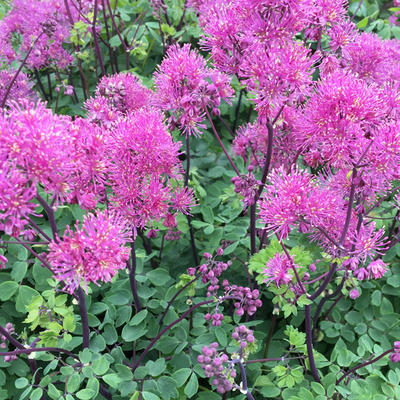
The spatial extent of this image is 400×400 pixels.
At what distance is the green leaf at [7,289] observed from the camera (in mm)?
1812

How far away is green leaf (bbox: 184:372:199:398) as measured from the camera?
5.38 feet

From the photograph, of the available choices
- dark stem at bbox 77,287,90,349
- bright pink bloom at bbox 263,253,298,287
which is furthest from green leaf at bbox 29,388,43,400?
bright pink bloom at bbox 263,253,298,287

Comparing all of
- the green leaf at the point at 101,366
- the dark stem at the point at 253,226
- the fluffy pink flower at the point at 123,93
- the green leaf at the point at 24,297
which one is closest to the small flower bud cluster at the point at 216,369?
the green leaf at the point at 101,366

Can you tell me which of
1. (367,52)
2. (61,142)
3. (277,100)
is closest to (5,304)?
(61,142)

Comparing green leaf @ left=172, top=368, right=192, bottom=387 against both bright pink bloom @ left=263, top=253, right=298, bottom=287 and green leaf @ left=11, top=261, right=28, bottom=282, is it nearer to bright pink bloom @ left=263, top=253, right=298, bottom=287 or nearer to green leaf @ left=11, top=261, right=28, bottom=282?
bright pink bloom @ left=263, top=253, right=298, bottom=287

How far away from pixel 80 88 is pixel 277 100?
6.59 ft

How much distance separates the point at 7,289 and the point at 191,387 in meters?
0.86

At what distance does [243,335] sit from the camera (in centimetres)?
152

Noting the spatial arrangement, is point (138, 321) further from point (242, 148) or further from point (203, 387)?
point (242, 148)

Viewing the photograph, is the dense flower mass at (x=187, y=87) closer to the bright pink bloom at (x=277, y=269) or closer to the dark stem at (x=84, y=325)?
the bright pink bloom at (x=277, y=269)

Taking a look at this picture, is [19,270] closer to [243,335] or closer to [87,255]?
[87,255]

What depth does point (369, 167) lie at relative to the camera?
4.97 feet

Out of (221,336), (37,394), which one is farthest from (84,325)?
(221,336)

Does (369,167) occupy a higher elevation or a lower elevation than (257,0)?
lower
